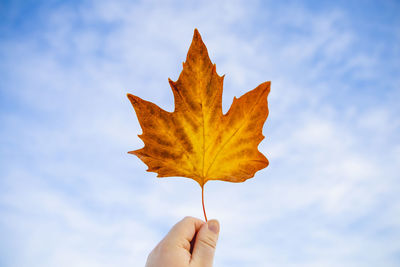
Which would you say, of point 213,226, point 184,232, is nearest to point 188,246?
point 184,232

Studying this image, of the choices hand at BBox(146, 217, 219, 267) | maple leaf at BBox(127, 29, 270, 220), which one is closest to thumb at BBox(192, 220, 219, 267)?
hand at BBox(146, 217, 219, 267)

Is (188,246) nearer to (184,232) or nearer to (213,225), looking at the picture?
(184,232)

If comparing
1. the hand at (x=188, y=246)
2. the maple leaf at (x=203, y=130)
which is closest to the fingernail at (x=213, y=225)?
the hand at (x=188, y=246)

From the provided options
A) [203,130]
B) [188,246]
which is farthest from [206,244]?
[203,130]

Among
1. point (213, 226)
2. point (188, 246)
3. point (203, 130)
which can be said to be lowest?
point (188, 246)

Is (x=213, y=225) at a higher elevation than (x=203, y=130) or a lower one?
lower

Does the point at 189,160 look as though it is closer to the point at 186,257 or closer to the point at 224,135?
the point at 224,135
